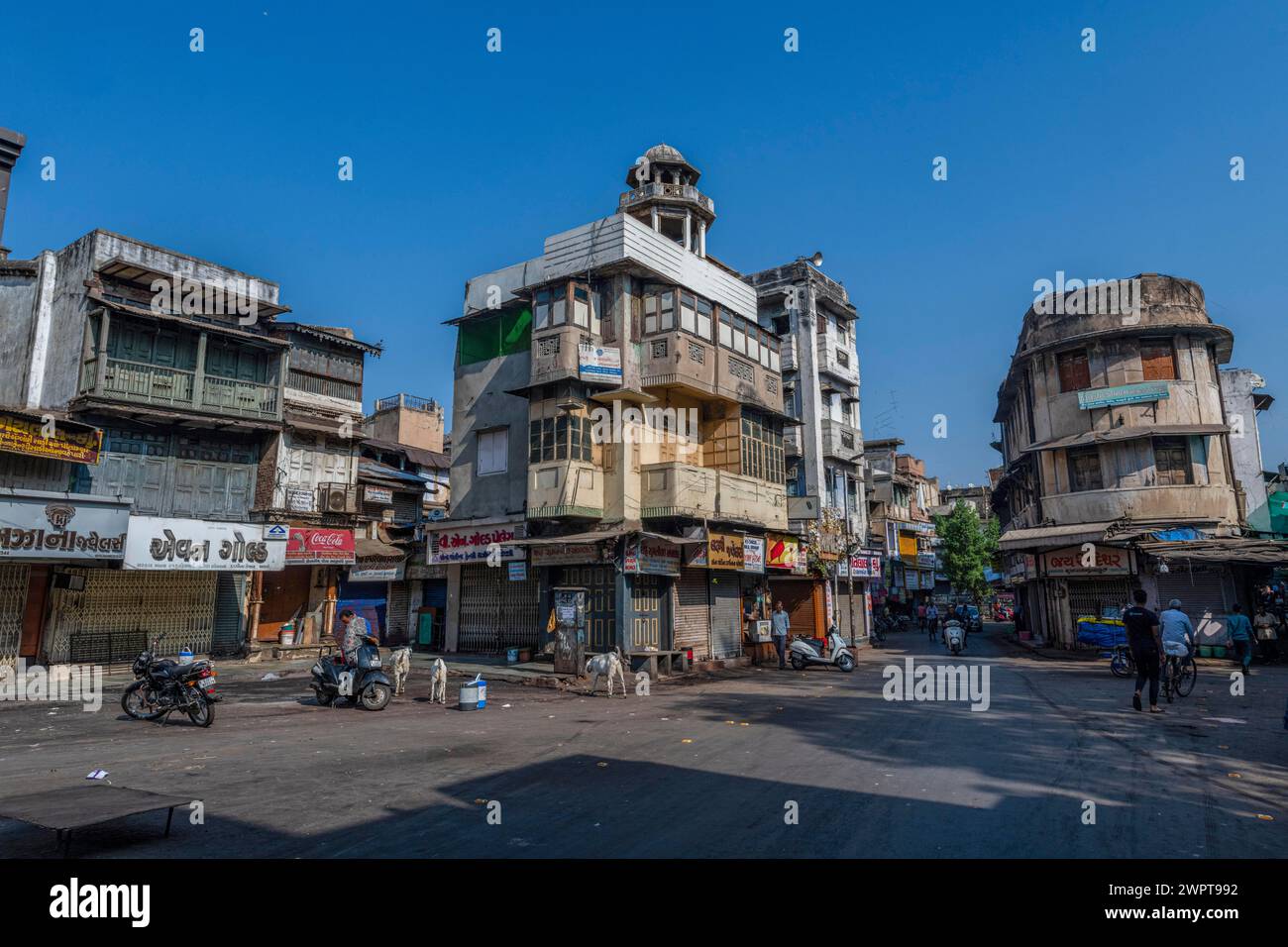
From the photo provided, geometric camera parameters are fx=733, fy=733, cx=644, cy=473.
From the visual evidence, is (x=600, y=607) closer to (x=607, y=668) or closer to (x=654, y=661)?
(x=654, y=661)

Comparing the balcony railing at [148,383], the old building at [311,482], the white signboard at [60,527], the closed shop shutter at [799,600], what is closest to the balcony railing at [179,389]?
the balcony railing at [148,383]

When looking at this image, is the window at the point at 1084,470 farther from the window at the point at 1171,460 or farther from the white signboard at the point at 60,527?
the white signboard at the point at 60,527

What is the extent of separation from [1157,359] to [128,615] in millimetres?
35133

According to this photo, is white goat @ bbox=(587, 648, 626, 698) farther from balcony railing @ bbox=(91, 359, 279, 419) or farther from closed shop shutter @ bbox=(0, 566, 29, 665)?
closed shop shutter @ bbox=(0, 566, 29, 665)

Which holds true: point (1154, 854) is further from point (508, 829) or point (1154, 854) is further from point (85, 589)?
point (85, 589)

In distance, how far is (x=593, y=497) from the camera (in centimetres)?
2050

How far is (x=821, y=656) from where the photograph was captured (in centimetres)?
2169

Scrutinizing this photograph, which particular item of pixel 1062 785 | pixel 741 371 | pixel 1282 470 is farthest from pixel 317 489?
pixel 1282 470

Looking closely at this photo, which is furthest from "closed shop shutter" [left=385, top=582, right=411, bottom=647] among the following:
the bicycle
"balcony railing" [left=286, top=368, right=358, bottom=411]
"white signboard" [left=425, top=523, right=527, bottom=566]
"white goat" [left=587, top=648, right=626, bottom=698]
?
the bicycle

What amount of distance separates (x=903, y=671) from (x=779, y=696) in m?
6.46

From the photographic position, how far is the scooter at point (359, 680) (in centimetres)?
1352

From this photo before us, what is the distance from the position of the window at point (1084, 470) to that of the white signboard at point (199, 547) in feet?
92.2

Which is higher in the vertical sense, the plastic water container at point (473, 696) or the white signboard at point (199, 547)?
the white signboard at point (199, 547)
